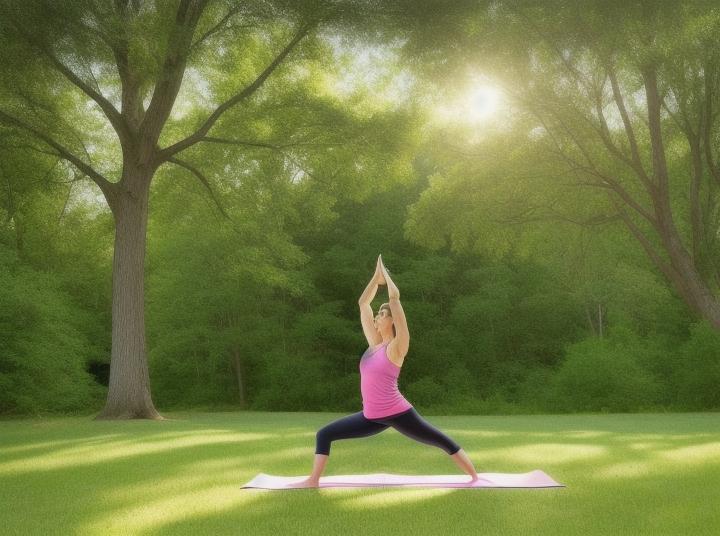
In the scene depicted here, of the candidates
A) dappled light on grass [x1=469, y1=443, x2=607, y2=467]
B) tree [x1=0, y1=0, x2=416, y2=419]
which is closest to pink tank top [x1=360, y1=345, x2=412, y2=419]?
dappled light on grass [x1=469, y1=443, x2=607, y2=467]

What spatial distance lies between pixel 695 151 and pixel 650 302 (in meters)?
7.54

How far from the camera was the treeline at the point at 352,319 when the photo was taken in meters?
22.7

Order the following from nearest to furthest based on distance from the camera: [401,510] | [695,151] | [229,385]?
[401,510] < [695,151] < [229,385]

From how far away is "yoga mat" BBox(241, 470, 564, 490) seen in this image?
21.6ft

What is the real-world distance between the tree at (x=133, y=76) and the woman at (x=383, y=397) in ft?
32.7

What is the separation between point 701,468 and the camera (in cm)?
781

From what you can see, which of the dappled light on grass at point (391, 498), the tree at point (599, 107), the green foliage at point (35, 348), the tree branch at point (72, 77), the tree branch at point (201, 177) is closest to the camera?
the dappled light on grass at point (391, 498)

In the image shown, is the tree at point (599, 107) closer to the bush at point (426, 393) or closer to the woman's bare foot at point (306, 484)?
the bush at point (426, 393)

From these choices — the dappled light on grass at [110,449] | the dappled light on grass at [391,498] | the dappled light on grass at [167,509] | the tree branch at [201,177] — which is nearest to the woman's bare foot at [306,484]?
the dappled light on grass at [167,509]

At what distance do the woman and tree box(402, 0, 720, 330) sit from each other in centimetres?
1077

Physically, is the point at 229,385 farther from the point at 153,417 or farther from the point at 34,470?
the point at 34,470

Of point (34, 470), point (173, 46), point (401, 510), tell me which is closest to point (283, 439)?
point (34, 470)

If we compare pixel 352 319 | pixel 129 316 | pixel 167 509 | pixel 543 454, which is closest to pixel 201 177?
pixel 129 316

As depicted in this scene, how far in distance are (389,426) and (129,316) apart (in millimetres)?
10751
